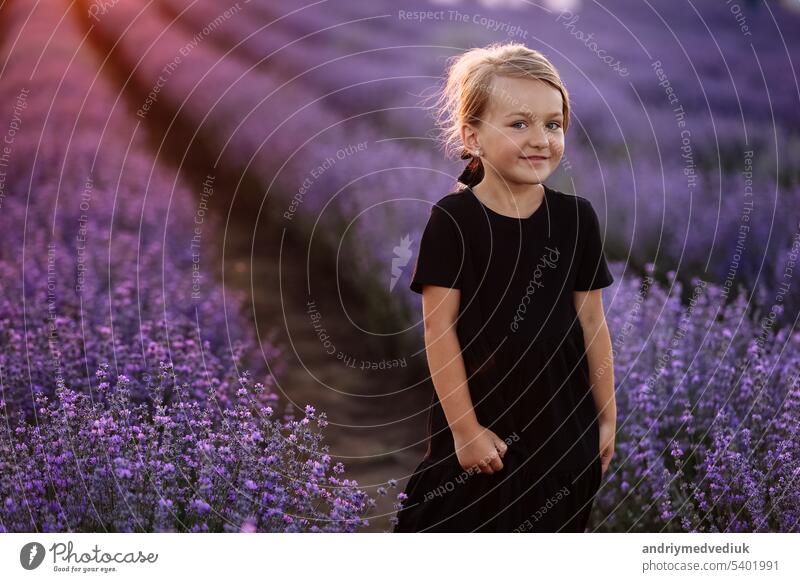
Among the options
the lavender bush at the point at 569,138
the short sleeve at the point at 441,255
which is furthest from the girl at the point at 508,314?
the lavender bush at the point at 569,138

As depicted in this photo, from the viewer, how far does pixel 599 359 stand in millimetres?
2793

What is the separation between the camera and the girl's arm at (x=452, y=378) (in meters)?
2.61

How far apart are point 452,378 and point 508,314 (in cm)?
23

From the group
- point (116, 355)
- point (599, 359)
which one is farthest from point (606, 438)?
point (116, 355)

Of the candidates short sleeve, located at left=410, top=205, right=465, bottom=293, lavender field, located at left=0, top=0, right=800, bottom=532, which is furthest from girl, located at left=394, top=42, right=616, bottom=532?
lavender field, located at left=0, top=0, right=800, bottom=532

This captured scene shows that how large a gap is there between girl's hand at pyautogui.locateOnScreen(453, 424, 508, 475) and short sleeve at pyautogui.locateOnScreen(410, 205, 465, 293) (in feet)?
1.26

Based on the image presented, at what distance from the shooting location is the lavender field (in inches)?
125

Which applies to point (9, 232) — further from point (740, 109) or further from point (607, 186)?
point (740, 109)

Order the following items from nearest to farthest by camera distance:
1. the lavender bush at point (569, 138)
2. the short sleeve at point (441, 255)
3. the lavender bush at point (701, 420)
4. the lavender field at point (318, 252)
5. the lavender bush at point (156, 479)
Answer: the short sleeve at point (441, 255) → the lavender bush at point (156, 479) → the lavender field at point (318, 252) → the lavender bush at point (701, 420) → the lavender bush at point (569, 138)

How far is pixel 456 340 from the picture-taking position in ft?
8.62

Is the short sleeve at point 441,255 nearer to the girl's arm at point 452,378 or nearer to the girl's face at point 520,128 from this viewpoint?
the girl's arm at point 452,378

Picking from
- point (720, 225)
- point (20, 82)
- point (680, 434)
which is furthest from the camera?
point (720, 225)
